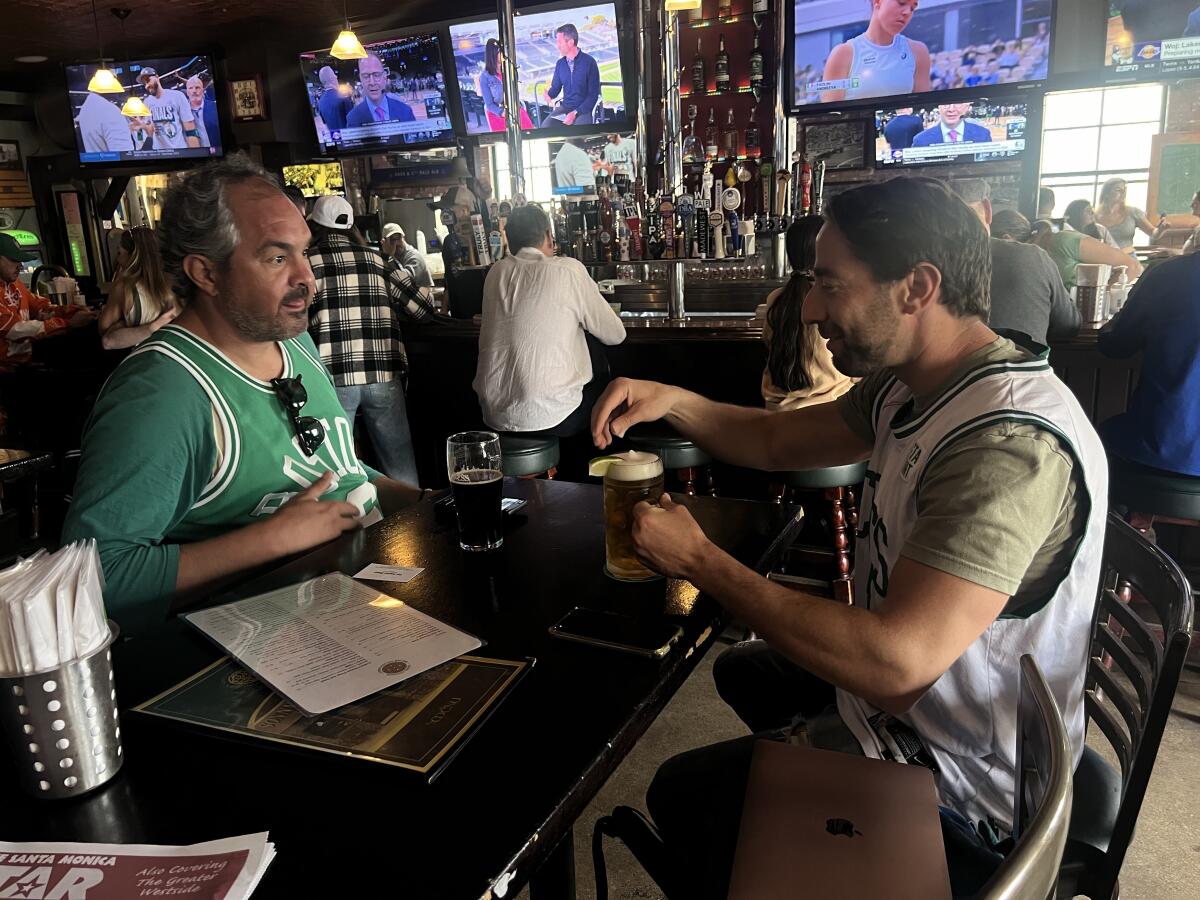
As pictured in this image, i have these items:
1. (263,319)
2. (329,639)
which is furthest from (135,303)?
(329,639)

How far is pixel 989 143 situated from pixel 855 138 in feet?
3.55

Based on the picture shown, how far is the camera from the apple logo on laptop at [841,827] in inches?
44.7

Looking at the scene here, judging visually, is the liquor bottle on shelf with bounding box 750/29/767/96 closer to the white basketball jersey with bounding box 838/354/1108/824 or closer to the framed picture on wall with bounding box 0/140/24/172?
the white basketball jersey with bounding box 838/354/1108/824

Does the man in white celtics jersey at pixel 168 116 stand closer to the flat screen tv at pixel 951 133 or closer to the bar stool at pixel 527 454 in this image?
the flat screen tv at pixel 951 133

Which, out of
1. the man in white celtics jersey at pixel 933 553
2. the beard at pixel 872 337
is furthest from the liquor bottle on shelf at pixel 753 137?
the beard at pixel 872 337

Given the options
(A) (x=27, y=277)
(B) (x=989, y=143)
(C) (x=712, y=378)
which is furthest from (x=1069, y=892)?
(A) (x=27, y=277)

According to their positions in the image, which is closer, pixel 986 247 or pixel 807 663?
pixel 807 663

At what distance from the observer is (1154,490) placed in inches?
109

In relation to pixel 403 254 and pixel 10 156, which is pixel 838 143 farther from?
pixel 10 156

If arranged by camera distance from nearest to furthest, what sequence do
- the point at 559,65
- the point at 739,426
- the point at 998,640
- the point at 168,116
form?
the point at 998,640
the point at 739,426
the point at 559,65
the point at 168,116

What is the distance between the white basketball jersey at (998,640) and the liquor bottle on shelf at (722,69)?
605 cm

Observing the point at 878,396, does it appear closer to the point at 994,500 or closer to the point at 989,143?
the point at 994,500

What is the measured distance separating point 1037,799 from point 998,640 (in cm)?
42

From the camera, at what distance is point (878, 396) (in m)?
A: 1.76
